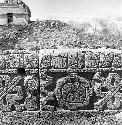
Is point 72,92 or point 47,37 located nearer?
point 72,92

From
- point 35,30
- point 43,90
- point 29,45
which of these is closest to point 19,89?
point 43,90

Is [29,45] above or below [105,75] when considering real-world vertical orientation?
above

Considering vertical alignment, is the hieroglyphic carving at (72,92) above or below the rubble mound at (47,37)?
below

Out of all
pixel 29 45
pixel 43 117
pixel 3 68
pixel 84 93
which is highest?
pixel 29 45

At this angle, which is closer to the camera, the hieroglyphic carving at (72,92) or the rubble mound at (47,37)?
the hieroglyphic carving at (72,92)

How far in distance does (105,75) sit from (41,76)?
4.11 feet

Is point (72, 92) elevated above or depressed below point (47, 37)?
below

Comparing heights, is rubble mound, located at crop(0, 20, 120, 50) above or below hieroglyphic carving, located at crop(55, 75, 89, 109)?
above

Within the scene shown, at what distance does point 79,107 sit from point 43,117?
73cm

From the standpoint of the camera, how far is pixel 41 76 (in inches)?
245

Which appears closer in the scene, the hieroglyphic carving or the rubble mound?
the hieroglyphic carving

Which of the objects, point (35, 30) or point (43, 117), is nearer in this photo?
point (43, 117)

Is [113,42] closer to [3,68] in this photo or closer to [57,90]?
[57,90]

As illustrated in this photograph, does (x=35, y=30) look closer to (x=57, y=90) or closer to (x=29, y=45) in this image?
(x=29, y=45)
